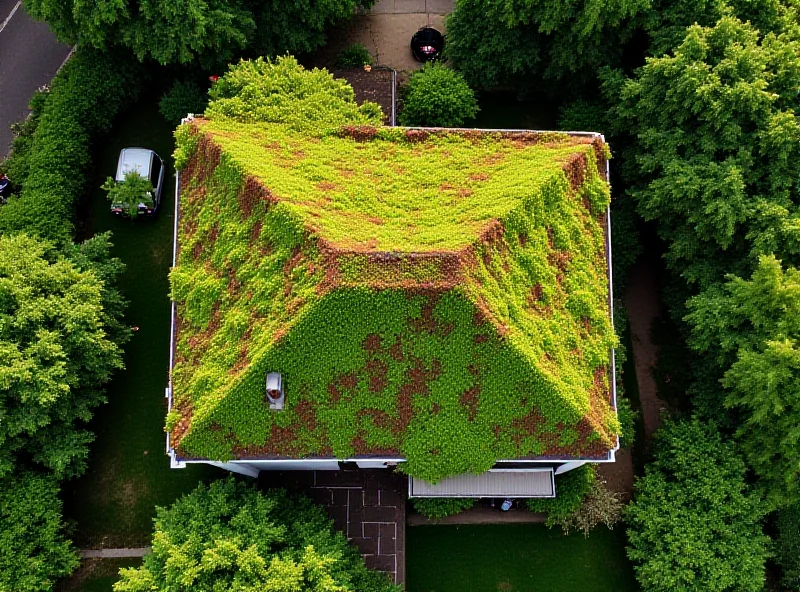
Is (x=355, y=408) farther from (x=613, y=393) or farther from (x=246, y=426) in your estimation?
(x=613, y=393)

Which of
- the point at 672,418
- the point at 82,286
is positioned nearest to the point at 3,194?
the point at 82,286

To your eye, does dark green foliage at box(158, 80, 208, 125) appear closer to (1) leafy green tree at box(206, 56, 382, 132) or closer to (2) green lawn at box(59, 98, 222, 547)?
(2) green lawn at box(59, 98, 222, 547)

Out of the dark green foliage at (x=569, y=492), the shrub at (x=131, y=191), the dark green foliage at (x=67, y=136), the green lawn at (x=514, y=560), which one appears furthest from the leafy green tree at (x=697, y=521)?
the dark green foliage at (x=67, y=136)

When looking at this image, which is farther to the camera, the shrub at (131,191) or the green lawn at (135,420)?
the shrub at (131,191)

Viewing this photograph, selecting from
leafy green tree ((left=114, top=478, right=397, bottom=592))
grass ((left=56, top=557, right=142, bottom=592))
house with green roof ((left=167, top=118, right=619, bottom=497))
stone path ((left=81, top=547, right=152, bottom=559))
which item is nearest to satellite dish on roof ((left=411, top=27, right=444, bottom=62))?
house with green roof ((left=167, top=118, right=619, bottom=497))

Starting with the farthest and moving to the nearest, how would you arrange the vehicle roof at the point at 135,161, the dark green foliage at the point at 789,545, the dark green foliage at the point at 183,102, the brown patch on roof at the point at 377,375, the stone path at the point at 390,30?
the stone path at the point at 390,30, the dark green foliage at the point at 183,102, the vehicle roof at the point at 135,161, the dark green foliage at the point at 789,545, the brown patch on roof at the point at 377,375

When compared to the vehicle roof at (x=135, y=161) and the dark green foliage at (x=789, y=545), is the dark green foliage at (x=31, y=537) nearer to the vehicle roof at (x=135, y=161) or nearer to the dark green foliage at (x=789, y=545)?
the vehicle roof at (x=135, y=161)
